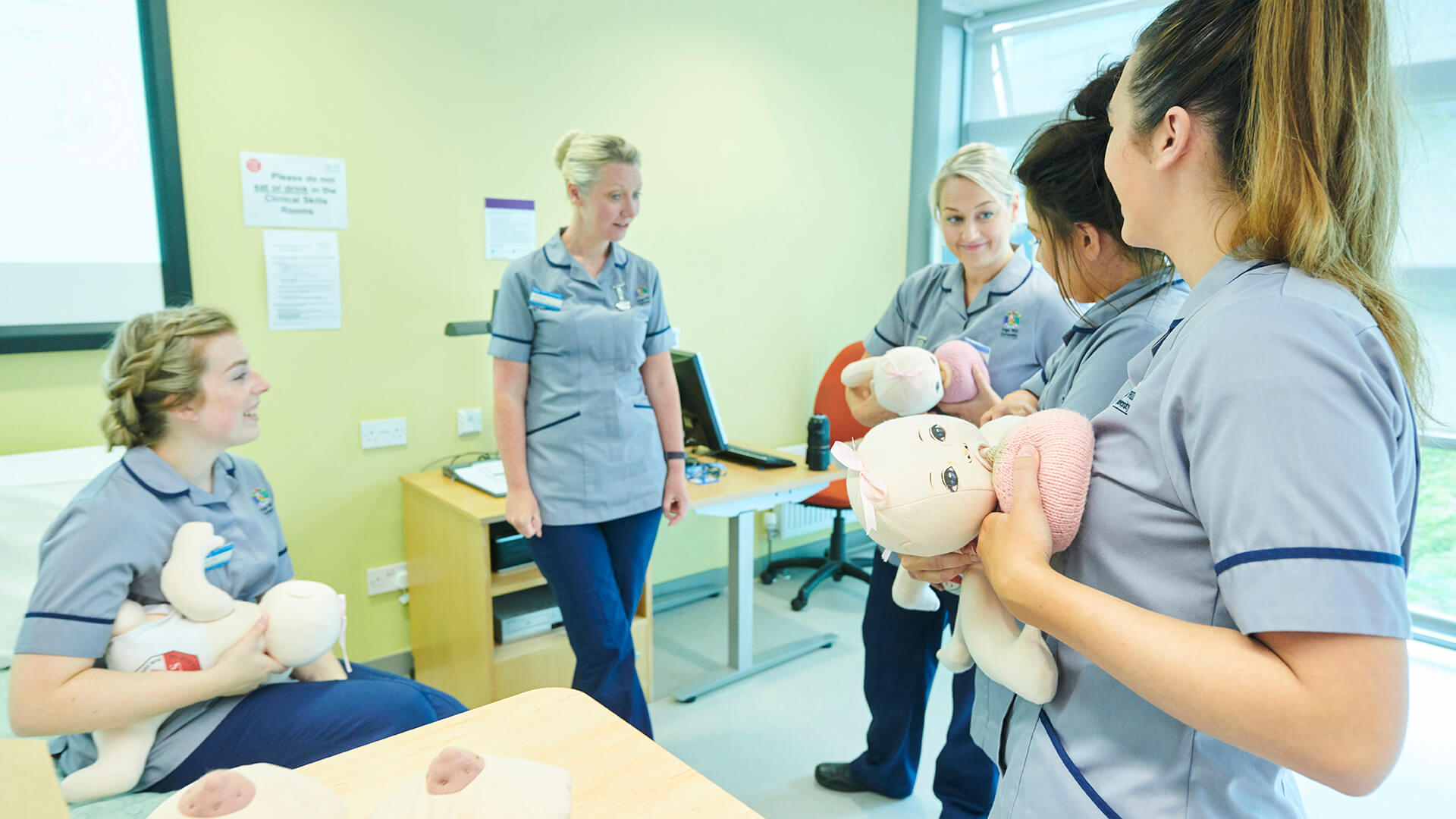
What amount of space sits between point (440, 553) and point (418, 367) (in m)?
0.62

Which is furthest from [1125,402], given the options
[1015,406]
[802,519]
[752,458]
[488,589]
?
[802,519]

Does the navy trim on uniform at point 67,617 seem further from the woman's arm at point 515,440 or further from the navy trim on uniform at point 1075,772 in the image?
the navy trim on uniform at point 1075,772

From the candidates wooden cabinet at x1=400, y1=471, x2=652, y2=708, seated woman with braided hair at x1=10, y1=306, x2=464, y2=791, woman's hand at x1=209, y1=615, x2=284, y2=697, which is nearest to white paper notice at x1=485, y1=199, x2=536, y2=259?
wooden cabinet at x1=400, y1=471, x2=652, y2=708

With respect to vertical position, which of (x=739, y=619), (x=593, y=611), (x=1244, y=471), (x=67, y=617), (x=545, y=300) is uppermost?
(x=545, y=300)

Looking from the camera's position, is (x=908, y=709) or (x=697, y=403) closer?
(x=908, y=709)

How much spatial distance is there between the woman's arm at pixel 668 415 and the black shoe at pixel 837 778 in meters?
0.77

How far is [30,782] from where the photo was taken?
0.66 m

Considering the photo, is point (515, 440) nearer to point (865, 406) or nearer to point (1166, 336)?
point (865, 406)

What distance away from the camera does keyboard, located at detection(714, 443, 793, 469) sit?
2.87 m

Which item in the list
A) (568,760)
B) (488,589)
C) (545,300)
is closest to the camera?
(568,760)

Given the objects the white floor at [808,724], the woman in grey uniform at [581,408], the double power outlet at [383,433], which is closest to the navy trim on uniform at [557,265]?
the woman in grey uniform at [581,408]

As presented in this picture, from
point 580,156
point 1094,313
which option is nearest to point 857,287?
point 580,156

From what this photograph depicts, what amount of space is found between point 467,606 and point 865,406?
1304 mm

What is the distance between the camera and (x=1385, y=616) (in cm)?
57
